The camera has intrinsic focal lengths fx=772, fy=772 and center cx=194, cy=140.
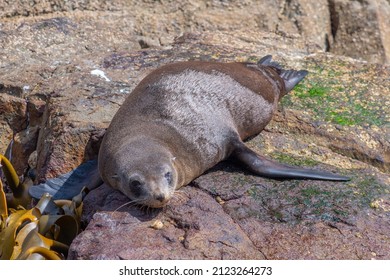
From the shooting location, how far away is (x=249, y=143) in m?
5.71

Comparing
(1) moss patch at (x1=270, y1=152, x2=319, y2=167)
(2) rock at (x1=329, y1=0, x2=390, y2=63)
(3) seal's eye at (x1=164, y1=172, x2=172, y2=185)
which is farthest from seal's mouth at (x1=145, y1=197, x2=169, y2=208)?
(2) rock at (x1=329, y1=0, x2=390, y2=63)

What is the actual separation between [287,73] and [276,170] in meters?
1.79

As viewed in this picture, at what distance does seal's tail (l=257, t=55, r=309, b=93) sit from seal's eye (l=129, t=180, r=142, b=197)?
87.0 inches

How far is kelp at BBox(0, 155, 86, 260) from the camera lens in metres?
4.61

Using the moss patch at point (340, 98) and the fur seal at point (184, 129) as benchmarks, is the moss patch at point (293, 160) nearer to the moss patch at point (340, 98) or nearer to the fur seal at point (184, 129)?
the fur seal at point (184, 129)

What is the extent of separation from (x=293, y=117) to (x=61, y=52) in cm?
249

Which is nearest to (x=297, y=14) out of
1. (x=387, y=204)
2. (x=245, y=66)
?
(x=245, y=66)

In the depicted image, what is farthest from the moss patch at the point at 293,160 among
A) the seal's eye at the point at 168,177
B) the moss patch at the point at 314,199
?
the seal's eye at the point at 168,177

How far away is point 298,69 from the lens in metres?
6.98

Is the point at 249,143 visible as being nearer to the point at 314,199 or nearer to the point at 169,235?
the point at 314,199

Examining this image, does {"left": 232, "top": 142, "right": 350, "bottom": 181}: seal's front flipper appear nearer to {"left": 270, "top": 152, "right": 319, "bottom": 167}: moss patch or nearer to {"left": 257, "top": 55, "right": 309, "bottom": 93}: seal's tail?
{"left": 270, "top": 152, "right": 319, "bottom": 167}: moss patch

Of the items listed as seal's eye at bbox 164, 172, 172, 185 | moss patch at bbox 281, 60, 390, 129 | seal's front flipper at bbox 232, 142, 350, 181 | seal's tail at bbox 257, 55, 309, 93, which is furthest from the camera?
seal's tail at bbox 257, 55, 309, 93

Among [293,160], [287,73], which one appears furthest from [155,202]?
[287,73]

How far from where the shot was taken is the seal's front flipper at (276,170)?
4938 mm
